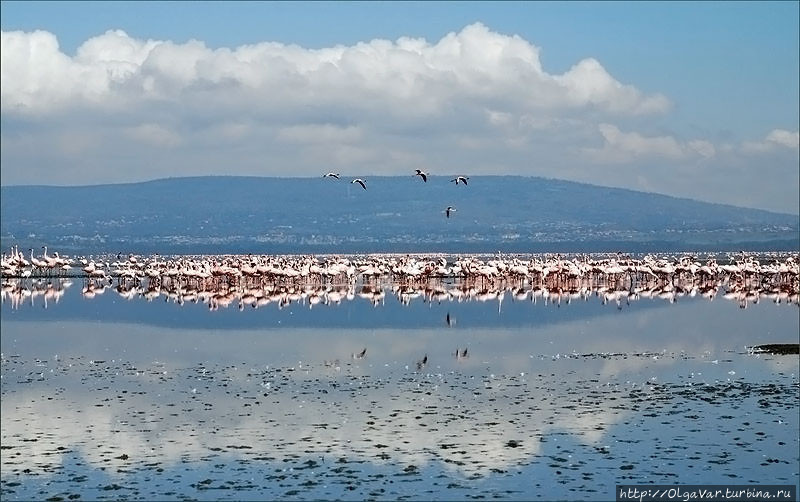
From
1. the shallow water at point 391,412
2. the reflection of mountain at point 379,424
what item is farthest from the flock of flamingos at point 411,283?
the reflection of mountain at point 379,424

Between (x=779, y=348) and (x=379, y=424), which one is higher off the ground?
(x=779, y=348)

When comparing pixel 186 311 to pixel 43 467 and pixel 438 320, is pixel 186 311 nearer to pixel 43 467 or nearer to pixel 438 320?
pixel 438 320

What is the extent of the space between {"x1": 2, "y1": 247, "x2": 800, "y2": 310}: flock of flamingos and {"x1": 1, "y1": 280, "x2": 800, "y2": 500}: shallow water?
14.0 metres

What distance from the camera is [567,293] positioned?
46375mm

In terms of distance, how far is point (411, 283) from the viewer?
5481 cm

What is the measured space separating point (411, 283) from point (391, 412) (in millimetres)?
37749

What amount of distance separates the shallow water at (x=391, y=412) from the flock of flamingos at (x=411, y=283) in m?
14.0

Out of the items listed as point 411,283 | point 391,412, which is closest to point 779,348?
point 391,412

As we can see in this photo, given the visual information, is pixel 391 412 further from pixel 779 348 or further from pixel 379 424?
pixel 779 348

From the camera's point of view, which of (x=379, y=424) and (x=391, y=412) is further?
(x=391, y=412)

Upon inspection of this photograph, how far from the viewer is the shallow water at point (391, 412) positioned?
529 inches

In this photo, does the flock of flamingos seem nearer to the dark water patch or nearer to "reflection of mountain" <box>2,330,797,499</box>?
the dark water patch

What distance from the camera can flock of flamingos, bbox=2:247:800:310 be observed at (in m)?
44.4

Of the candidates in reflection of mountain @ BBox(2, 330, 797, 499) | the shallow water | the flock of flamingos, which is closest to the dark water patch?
the shallow water
